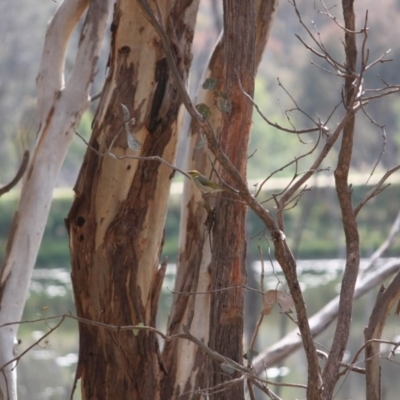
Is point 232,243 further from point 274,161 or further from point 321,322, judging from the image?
point 274,161

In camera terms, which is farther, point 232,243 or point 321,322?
point 321,322

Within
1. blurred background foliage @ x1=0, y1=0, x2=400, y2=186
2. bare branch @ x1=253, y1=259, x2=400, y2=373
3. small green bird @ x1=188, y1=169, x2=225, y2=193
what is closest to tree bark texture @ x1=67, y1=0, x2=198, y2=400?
small green bird @ x1=188, y1=169, x2=225, y2=193

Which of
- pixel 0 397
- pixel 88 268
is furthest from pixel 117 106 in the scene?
pixel 0 397

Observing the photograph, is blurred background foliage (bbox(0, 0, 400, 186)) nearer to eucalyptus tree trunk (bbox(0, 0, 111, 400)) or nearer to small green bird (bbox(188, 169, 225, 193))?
eucalyptus tree trunk (bbox(0, 0, 111, 400))

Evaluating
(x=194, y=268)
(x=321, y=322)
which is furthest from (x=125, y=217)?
(x=321, y=322)

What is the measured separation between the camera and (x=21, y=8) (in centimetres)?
1822

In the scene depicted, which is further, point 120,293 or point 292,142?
point 292,142

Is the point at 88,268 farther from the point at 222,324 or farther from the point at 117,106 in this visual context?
the point at 222,324

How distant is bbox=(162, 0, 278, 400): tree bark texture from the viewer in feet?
6.81

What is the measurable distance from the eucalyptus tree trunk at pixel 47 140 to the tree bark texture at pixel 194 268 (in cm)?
41

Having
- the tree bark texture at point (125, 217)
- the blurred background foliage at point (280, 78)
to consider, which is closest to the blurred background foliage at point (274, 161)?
the blurred background foliage at point (280, 78)

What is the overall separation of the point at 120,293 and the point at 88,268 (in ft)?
0.30

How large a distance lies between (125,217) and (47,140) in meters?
0.70

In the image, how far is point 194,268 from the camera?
2.17 m
